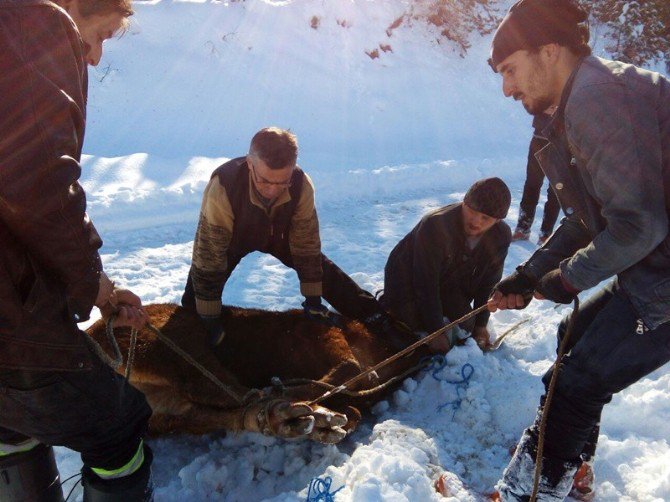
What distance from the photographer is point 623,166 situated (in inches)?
57.3

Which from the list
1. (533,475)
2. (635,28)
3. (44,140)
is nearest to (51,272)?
(44,140)

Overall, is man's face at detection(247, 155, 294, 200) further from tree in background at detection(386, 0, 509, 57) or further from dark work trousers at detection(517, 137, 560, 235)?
tree in background at detection(386, 0, 509, 57)

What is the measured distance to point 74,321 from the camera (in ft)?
4.83

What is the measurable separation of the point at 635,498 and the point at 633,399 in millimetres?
640

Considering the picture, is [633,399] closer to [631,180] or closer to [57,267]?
[631,180]

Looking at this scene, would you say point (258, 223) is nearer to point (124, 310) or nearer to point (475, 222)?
point (475, 222)

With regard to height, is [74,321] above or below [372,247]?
above

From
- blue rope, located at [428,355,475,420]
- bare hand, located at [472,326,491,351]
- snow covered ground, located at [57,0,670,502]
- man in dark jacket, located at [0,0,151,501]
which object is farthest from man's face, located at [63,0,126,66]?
bare hand, located at [472,326,491,351]

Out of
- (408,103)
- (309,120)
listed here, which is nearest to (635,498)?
(309,120)

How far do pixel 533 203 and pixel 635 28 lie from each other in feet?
36.3

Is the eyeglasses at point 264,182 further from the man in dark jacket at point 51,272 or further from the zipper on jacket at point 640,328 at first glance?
the zipper on jacket at point 640,328

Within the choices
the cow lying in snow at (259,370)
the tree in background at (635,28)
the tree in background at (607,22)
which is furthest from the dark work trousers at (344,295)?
the tree in background at (635,28)

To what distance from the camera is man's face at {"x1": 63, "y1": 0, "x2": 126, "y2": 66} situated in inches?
66.7

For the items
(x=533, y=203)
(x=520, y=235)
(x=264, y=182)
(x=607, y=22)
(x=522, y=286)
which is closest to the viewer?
(x=522, y=286)
